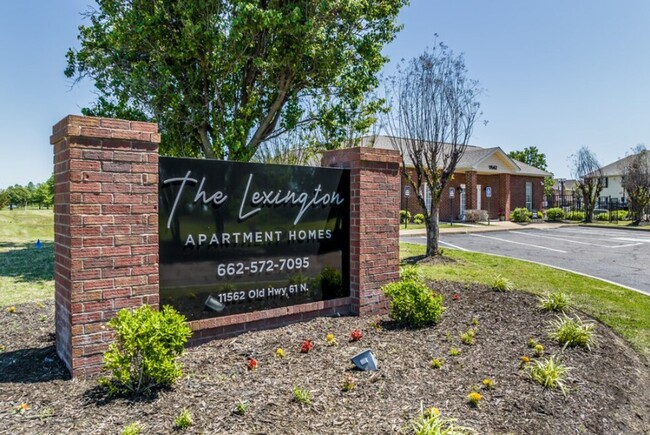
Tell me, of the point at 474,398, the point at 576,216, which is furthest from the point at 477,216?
the point at 474,398

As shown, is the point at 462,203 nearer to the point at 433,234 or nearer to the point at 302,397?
the point at 433,234

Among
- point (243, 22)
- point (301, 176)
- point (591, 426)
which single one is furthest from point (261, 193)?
point (243, 22)

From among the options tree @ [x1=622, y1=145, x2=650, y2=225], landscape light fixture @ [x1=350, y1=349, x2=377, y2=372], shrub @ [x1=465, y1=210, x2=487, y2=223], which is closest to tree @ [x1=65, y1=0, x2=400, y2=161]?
landscape light fixture @ [x1=350, y1=349, x2=377, y2=372]

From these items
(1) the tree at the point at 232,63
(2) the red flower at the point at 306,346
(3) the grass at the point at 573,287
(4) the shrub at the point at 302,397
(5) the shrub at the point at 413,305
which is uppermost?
(1) the tree at the point at 232,63

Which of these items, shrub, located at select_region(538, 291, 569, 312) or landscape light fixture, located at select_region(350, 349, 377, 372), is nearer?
landscape light fixture, located at select_region(350, 349, 377, 372)

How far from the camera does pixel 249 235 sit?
4.80 m

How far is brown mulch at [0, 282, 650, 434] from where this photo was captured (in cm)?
302

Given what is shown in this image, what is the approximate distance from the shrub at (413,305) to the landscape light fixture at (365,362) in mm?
1310

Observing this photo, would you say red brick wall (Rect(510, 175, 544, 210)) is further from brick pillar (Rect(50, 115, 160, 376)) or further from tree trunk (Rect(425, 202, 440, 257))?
brick pillar (Rect(50, 115, 160, 376))

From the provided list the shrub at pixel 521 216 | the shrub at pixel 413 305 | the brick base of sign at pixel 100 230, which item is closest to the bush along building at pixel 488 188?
the shrub at pixel 521 216

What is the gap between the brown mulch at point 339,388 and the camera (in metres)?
3.02

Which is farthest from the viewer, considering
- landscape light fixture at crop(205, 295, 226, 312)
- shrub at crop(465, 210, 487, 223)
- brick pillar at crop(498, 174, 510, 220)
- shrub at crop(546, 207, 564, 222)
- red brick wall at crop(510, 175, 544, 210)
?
red brick wall at crop(510, 175, 544, 210)

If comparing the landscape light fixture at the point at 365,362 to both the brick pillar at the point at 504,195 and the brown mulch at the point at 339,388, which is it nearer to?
the brown mulch at the point at 339,388

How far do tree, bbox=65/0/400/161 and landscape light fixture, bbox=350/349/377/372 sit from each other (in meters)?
7.10
